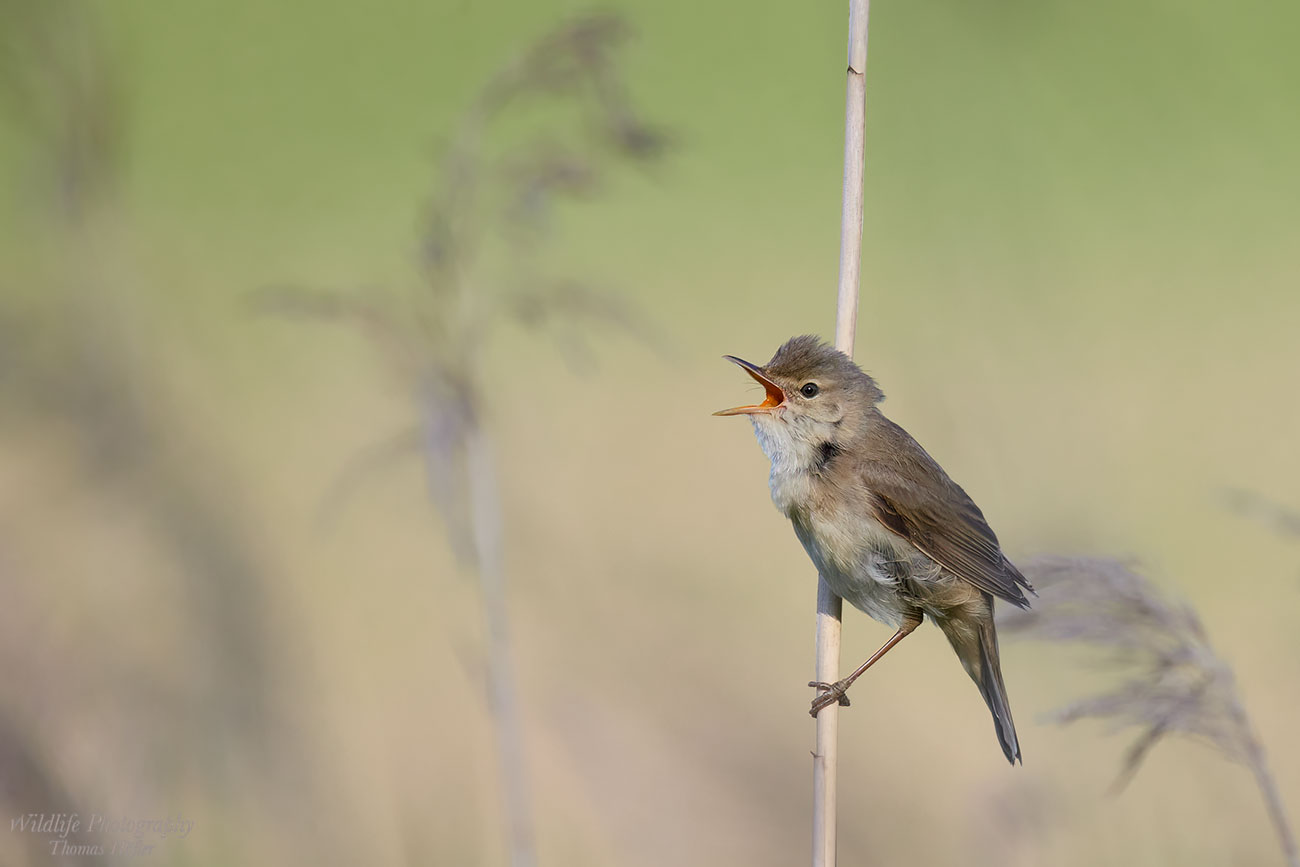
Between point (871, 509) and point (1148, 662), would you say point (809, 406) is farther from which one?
point (1148, 662)

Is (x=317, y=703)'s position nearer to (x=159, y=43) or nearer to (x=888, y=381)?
(x=888, y=381)

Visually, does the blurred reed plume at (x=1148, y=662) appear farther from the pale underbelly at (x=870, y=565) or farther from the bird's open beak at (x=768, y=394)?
the bird's open beak at (x=768, y=394)

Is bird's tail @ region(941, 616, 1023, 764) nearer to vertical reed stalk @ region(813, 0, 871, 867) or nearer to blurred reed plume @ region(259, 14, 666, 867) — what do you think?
vertical reed stalk @ region(813, 0, 871, 867)

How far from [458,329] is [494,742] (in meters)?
1.80

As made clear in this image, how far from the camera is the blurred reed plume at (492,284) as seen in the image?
214 cm

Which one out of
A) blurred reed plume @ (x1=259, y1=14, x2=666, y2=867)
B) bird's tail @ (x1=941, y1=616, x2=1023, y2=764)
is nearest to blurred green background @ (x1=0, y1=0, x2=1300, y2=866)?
blurred reed plume @ (x1=259, y1=14, x2=666, y2=867)

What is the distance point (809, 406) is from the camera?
2119mm

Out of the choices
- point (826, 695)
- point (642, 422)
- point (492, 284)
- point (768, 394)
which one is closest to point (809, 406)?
point (768, 394)

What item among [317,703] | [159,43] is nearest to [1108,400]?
[317,703]

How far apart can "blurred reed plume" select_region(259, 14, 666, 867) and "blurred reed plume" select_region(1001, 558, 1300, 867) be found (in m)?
0.94

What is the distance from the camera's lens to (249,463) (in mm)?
4539

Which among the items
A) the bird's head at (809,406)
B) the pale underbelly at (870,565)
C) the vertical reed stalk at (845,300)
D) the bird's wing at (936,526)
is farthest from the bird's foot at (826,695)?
the bird's head at (809,406)

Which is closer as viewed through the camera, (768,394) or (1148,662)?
(1148,662)

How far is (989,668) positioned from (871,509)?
0.42 m
